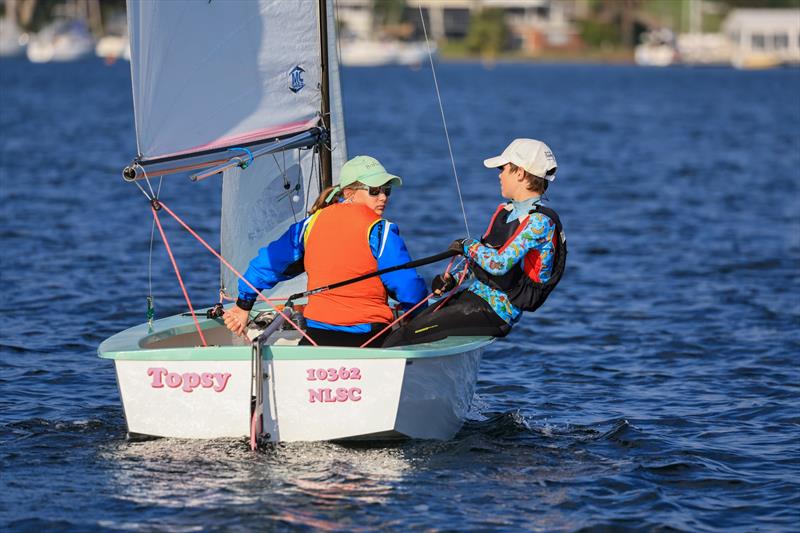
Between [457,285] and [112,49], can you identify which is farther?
[112,49]

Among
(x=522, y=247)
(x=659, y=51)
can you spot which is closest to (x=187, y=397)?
(x=522, y=247)

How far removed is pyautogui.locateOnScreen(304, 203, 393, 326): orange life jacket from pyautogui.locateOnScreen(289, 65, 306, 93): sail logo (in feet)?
5.91

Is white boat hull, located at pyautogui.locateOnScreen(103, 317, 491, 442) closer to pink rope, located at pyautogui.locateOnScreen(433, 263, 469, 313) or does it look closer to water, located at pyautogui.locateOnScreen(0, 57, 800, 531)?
water, located at pyautogui.locateOnScreen(0, 57, 800, 531)

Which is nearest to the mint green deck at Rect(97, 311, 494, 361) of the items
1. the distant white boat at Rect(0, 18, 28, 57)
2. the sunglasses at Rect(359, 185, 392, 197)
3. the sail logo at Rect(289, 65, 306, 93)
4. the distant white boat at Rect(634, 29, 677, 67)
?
the sunglasses at Rect(359, 185, 392, 197)

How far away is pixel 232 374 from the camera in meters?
7.66

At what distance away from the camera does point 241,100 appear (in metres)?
9.26

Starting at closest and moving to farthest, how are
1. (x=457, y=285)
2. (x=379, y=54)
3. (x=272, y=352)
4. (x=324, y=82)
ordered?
(x=272, y=352)
(x=457, y=285)
(x=324, y=82)
(x=379, y=54)

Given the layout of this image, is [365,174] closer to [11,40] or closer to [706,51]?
[11,40]

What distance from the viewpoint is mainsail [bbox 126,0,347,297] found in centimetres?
848

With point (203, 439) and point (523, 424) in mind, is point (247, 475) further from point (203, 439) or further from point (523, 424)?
point (523, 424)

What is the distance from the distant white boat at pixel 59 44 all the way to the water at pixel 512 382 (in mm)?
86019

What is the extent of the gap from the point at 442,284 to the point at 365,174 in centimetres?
95

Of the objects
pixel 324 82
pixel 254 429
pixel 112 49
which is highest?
pixel 112 49

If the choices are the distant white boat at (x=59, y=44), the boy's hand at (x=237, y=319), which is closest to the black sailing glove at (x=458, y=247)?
the boy's hand at (x=237, y=319)
